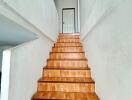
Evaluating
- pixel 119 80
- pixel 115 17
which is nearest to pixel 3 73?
pixel 119 80

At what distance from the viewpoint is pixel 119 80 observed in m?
1.24

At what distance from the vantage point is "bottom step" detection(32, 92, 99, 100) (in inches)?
80.3

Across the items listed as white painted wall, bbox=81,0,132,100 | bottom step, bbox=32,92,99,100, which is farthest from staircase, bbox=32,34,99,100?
white painted wall, bbox=81,0,132,100

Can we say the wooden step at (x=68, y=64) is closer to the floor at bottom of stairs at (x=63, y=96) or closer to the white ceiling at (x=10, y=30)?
the floor at bottom of stairs at (x=63, y=96)

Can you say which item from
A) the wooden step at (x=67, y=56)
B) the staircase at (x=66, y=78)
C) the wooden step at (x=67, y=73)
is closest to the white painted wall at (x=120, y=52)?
the staircase at (x=66, y=78)

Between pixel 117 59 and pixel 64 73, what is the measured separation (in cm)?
154

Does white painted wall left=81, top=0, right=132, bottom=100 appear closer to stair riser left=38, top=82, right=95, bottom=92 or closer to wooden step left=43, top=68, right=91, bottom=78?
stair riser left=38, top=82, right=95, bottom=92

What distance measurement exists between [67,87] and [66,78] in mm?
268

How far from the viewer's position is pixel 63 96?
211cm

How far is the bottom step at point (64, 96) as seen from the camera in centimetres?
204

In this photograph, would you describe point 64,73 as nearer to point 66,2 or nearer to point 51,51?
point 51,51

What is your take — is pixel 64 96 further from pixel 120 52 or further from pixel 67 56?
pixel 67 56

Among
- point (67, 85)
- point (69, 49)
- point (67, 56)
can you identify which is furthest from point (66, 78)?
point (69, 49)

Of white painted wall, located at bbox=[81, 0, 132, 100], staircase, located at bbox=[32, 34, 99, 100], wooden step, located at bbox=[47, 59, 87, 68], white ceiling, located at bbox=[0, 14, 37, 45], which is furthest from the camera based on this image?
wooden step, located at bbox=[47, 59, 87, 68]
